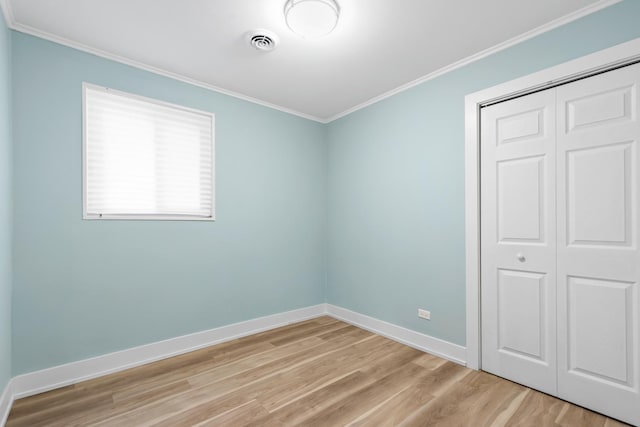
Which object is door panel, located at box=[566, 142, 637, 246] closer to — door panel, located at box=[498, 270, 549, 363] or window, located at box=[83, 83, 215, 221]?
door panel, located at box=[498, 270, 549, 363]

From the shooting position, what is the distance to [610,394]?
1.91 metres

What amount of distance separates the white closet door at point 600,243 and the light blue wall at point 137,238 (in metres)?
2.64

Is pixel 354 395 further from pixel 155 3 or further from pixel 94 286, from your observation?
pixel 155 3

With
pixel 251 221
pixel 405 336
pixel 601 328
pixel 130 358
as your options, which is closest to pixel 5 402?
pixel 130 358

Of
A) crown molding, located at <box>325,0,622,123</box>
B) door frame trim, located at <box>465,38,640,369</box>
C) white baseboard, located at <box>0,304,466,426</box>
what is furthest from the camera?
door frame trim, located at <box>465,38,640,369</box>

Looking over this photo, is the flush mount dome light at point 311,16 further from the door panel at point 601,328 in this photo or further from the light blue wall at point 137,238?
the door panel at point 601,328

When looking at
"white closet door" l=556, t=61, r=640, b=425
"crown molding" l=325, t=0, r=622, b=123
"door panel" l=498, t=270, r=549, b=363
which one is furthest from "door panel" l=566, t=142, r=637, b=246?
"crown molding" l=325, t=0, r=622, b=123

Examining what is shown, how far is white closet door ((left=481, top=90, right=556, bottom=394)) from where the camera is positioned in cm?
219

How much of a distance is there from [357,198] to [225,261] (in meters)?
1.70

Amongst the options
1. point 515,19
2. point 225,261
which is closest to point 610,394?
point 515,19

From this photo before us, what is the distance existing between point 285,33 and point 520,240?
2392mm

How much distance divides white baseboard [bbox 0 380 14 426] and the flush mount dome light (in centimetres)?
302

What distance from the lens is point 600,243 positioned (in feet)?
6.48

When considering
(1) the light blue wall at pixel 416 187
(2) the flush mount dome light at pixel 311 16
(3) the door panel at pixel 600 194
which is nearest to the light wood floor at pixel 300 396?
(1) the light blue wall at pixel 416 187
